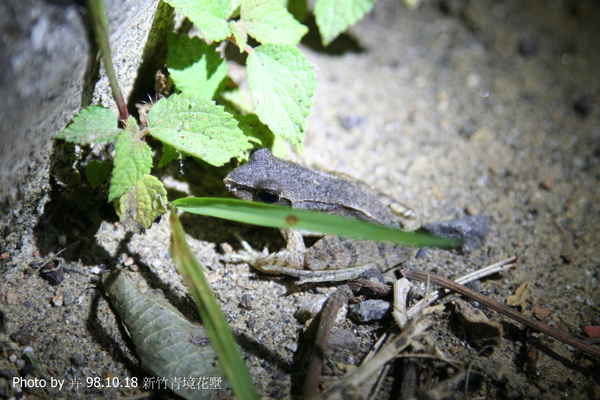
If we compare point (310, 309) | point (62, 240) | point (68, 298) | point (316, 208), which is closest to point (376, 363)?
point (310, 309)

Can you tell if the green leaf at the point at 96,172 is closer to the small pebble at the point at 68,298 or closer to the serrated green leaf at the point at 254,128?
the small pebble at the point at 68,298

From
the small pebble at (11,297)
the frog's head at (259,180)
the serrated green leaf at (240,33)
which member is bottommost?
the small pebble at (11,297)

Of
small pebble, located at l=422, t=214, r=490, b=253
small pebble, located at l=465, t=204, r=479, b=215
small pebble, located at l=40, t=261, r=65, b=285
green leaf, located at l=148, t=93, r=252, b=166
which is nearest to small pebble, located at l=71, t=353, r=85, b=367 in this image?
small pebble, located at l=40, t=261, r=65, b=285

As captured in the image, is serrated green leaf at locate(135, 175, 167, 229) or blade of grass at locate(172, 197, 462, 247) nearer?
blade of grass at locate(172, 197, 462, 247)

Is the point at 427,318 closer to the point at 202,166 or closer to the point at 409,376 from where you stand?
the point at 409,376

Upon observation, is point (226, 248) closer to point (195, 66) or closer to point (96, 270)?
point (96, 270)

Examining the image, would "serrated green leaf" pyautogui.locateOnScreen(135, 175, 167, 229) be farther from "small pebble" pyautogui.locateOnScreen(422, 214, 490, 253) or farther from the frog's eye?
"small pebble" pyautogui.locateOnScreen(422, 214, 490, 253)

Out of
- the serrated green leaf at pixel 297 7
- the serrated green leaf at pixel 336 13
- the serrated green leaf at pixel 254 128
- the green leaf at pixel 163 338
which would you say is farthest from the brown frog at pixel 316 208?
the serrated green leaf at pixel 297 7
